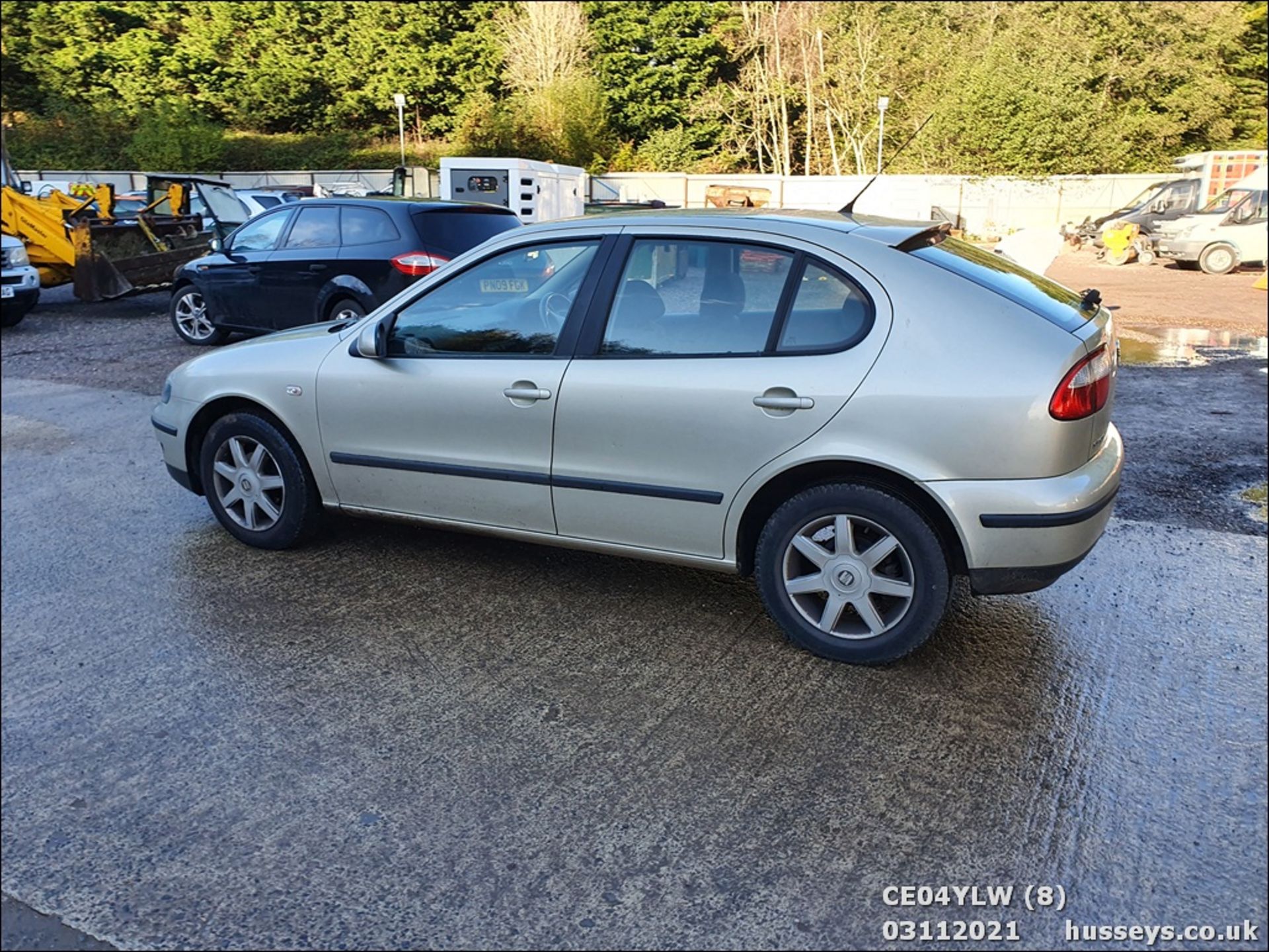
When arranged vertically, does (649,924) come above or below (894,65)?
below

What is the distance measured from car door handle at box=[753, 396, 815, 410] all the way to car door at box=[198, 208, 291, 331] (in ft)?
25.5

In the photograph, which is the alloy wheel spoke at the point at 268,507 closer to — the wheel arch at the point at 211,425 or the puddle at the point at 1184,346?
the wheel arch at the point at 211,425

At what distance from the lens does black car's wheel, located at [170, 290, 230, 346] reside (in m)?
11.4

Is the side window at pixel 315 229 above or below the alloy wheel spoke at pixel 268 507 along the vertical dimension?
above

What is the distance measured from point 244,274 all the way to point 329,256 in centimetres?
128

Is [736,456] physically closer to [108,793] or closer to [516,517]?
[516,517]

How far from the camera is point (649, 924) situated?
2461 mm

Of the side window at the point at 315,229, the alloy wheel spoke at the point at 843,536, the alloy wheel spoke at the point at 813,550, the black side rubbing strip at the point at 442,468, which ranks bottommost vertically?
the alloy wheel spoke at the point at 813,550

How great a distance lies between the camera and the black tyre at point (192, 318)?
37.3 ft

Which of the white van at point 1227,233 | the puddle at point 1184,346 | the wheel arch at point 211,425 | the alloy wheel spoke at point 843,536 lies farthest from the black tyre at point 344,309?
the white van at point 1227,233

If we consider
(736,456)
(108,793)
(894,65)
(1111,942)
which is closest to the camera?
(1111,942)

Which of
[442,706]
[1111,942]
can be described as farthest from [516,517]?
[1111,942]

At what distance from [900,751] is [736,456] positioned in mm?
1175

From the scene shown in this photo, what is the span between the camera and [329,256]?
31.5 feet
